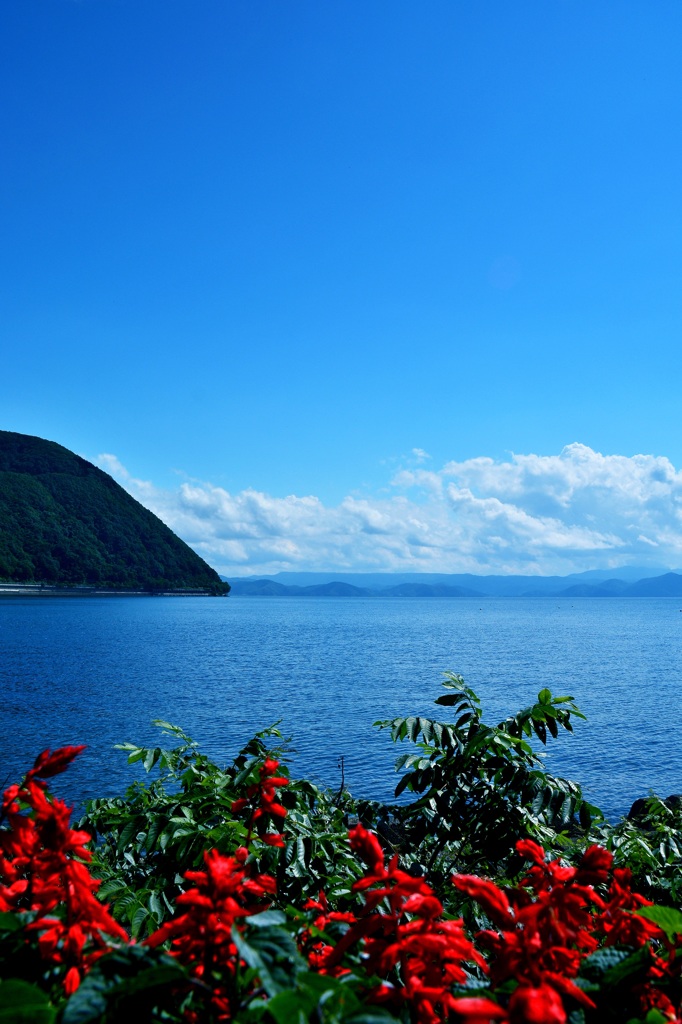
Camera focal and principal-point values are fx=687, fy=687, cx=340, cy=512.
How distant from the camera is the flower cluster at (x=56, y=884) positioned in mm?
1878

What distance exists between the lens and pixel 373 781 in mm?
26297

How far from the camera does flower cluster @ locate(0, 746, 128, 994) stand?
1878 millimetres

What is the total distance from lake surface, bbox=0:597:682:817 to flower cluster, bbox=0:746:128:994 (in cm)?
358

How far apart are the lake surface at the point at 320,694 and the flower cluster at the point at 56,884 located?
3.58 m

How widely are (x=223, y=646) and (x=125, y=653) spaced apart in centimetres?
1455

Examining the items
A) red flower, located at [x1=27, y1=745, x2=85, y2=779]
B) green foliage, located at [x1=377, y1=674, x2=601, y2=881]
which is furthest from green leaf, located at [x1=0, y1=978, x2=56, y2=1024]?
green foliage, located at [x1=377, y1=674, x2=601, y2=881]

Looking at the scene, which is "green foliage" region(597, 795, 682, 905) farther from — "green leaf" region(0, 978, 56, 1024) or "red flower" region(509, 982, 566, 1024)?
"green leaf" region(0, 978, 56, 1024)

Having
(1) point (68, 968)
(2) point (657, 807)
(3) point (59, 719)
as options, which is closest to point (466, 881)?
(1) point (68, 968)

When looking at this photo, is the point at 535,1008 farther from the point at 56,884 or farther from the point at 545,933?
the point at 56,884

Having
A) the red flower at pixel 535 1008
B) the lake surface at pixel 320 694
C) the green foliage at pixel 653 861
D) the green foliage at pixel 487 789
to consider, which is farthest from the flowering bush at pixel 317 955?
the green foliage at pixel 653 861

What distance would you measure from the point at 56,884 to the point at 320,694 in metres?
49.2

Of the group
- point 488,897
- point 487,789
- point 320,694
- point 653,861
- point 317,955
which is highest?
point 488,897

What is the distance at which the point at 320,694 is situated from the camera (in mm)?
49875

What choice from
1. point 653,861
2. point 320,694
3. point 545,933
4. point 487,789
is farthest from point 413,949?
point 320,694
